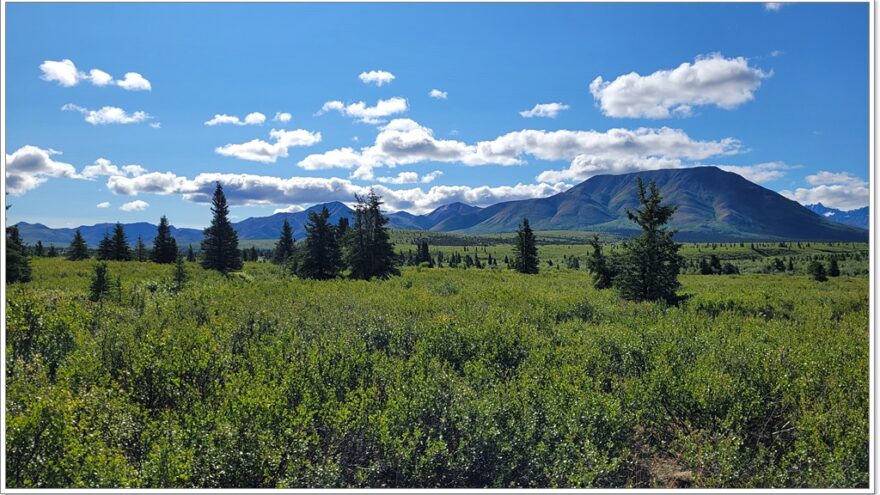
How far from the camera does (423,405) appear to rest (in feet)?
22.5

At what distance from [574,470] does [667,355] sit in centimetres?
545

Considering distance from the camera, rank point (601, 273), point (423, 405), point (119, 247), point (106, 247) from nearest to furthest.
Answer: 1. point (423, 405)
2. point (601, 273)
3. point (119, 247)
4. point (106, 247)

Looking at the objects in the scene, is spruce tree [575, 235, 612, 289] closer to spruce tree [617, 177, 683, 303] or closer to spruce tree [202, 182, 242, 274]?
spruce tree [617, 177, 683, 303]

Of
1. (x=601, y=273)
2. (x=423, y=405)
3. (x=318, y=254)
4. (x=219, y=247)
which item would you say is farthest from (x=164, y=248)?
(x=423, y=405)

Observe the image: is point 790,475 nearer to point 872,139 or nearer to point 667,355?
point 667,355

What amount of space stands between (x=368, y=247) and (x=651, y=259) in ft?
85.8

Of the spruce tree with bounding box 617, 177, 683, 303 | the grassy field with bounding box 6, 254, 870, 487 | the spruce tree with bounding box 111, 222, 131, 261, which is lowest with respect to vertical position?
the grassy field with bounding box 6, 254, 870, 487

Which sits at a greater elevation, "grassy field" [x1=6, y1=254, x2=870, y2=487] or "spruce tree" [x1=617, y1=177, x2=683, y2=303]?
"spruce tree" [x1=617, y1=177, x2=683, y2=303]

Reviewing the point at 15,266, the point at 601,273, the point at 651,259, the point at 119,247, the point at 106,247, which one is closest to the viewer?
the point at 651,259

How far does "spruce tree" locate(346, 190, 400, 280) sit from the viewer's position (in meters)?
41.6

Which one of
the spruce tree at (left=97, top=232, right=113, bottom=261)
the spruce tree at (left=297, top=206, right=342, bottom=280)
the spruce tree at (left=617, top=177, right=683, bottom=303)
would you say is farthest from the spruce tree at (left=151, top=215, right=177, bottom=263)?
the spruce tree at (left=617, top=177, right=683, bottom=303)

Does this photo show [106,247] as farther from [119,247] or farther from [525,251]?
[525,251]

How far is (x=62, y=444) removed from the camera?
5.73 metres

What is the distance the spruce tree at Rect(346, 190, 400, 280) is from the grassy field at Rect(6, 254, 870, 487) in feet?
94.9
